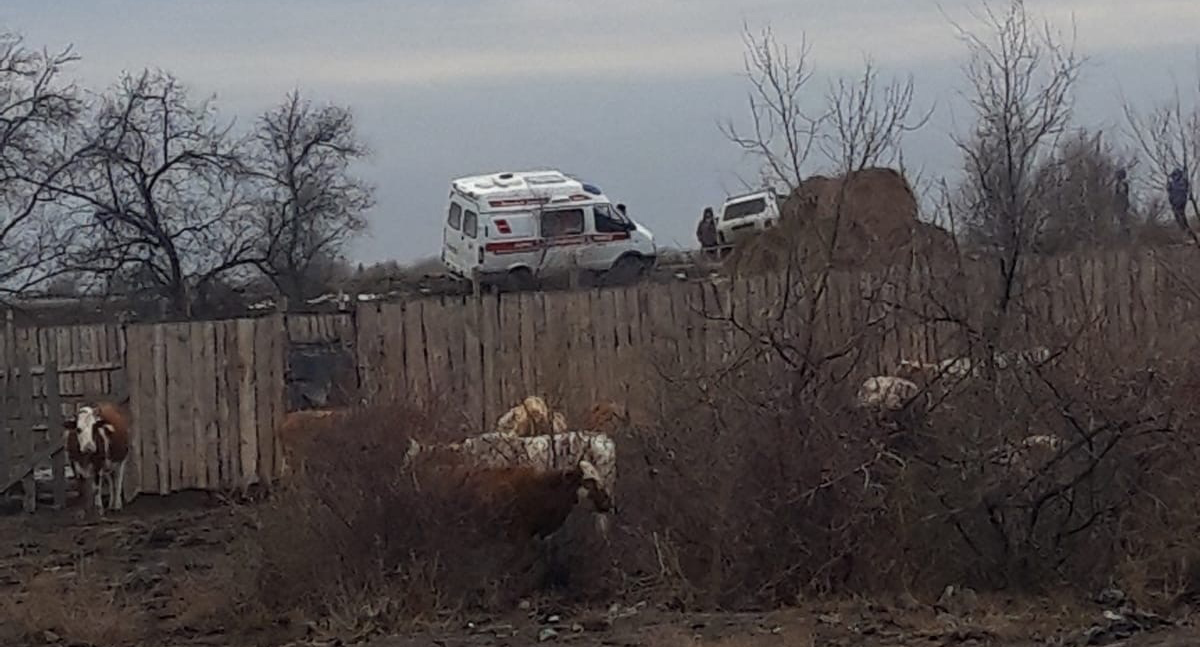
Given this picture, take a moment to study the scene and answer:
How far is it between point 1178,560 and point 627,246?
84.2 feet

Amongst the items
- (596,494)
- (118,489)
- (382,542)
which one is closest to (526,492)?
(596,494)

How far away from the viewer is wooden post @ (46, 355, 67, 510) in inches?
780

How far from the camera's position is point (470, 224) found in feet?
122

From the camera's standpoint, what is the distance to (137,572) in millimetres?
14617

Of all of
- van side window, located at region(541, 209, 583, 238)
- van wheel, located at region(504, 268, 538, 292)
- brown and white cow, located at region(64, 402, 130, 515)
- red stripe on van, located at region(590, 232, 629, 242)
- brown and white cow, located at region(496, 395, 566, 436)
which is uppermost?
van side window, located at region(541, 209, 583, 238)

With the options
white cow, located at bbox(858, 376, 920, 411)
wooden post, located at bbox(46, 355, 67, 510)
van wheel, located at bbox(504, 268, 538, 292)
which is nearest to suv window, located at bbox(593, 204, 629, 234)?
van wheel, located at bbox(504, 268, 538, 292)

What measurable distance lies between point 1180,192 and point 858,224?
275 centimetres

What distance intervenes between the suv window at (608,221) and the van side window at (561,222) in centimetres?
36

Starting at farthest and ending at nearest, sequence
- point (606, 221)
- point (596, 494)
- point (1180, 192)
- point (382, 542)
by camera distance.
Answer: point (606, 221) < point (1180, 192) < point (596, 494) < point (382, 542)

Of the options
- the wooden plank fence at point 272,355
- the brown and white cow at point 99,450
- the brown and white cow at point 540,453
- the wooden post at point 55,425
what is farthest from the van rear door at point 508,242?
the brown and white cow at point 540,453

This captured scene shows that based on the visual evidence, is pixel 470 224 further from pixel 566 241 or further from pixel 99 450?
pixel 99 450

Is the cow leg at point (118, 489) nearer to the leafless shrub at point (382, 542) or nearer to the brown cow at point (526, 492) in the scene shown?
the leafless shrub at point (382, 542)

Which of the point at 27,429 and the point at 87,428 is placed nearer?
the point at 87,428

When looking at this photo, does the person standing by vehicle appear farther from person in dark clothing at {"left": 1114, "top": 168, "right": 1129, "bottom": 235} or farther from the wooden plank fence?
the wooden plank fence
